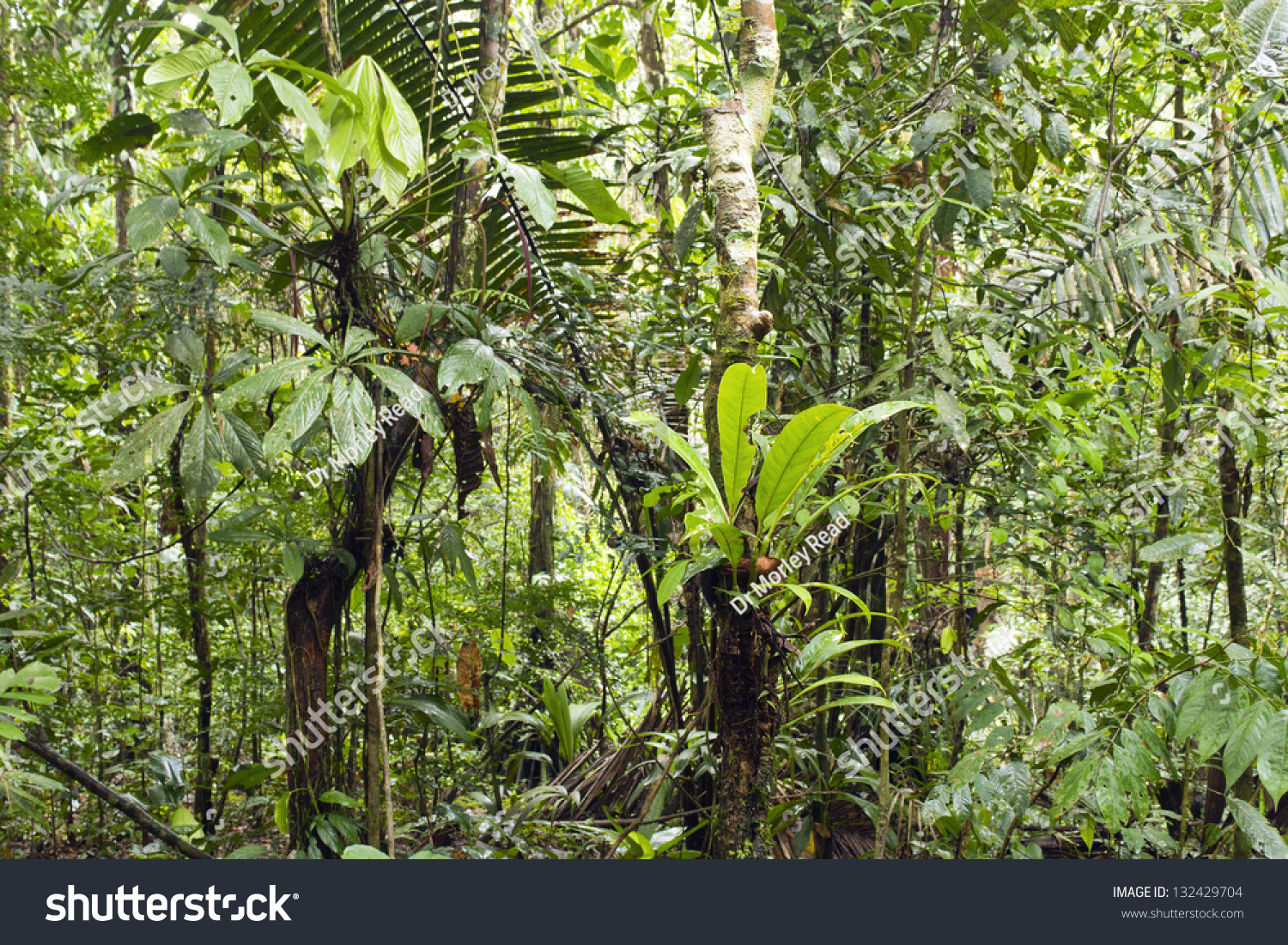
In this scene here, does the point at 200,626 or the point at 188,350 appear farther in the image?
the point at 200,626

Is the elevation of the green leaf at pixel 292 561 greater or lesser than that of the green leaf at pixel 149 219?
lesser

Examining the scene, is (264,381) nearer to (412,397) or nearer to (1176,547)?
(412,397)

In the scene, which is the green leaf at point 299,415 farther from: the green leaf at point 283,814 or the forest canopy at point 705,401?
the green leaf at point 283,814

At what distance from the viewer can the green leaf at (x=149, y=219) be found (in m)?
1.60

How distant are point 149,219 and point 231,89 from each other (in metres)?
0.37

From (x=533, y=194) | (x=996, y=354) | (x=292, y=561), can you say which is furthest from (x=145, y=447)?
(x=996, y=354)

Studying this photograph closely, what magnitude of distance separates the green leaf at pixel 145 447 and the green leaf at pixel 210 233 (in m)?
0.34

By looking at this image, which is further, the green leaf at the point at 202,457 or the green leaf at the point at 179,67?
the green leaf at the point at 202,457

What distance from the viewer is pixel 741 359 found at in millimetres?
1815

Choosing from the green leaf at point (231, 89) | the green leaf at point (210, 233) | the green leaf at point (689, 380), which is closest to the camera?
the green leaf at point (231, 89)

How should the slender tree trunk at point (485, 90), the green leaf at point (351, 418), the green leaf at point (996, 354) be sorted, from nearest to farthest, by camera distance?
1. the green leaf at point (351, 418)
2. the green leaf at point (996, 354)
3. the slender tree trunk at point (485, 90)

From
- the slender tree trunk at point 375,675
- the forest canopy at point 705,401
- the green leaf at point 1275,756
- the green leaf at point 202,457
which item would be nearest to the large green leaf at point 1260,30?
the forest canopy at point 705,401

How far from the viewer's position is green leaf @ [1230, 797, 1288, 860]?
1824 mm

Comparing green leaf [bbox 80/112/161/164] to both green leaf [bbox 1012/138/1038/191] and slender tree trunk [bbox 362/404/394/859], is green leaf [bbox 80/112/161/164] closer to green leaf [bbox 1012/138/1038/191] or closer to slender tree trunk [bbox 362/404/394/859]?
slender tree trunk [bbox 362/404/394/859]
